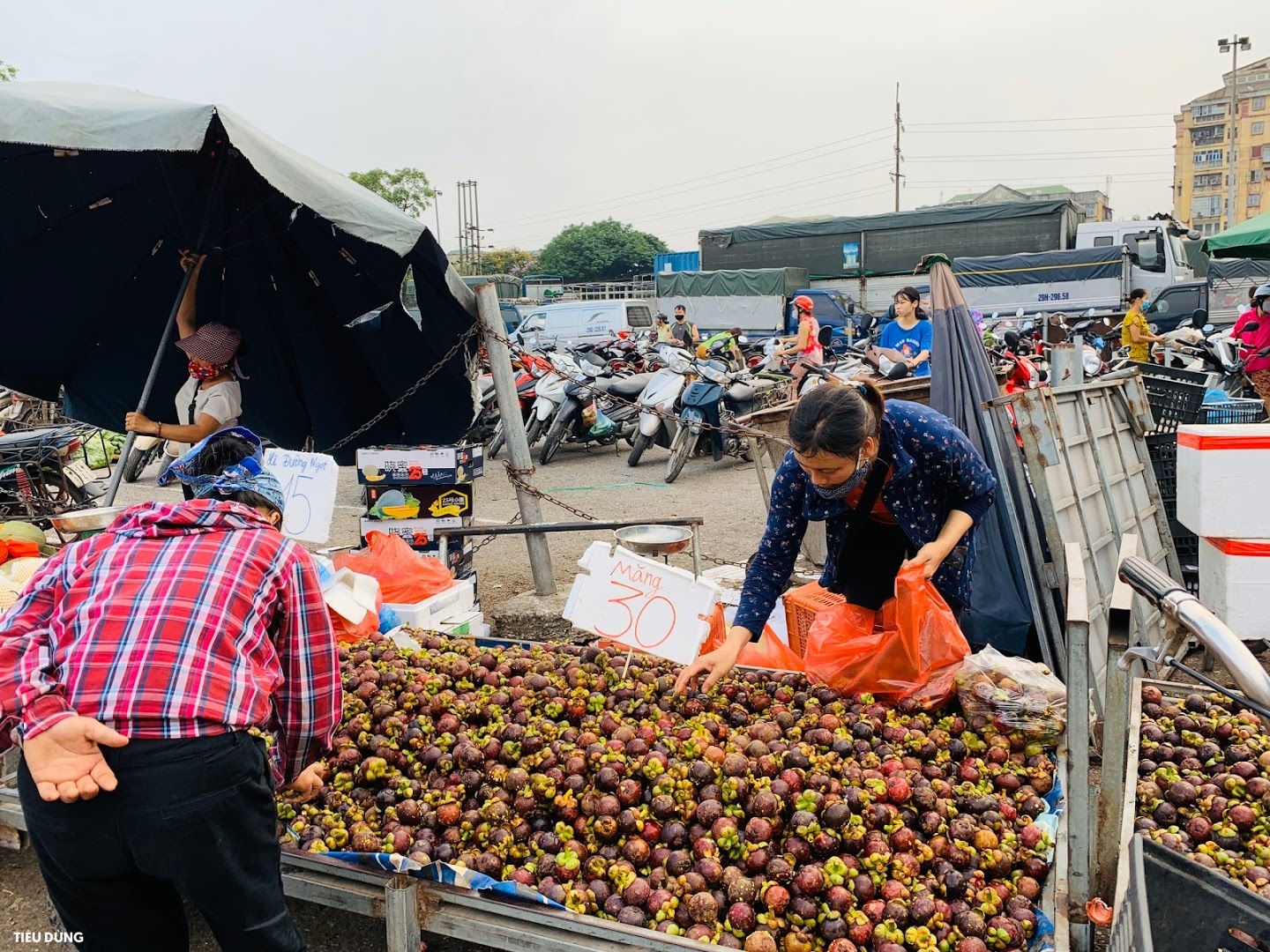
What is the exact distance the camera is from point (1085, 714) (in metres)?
2.05

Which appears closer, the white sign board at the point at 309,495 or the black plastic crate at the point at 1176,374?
the white sign board at the point at 309,495

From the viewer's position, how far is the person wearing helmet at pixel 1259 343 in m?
7.45

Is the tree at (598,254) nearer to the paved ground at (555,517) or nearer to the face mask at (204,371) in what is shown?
the paved ground at (555,517)

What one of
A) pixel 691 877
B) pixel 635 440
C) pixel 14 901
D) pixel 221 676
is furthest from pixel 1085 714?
pixel 635 440

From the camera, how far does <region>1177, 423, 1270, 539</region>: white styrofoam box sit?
146 inches

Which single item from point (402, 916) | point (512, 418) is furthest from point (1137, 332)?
point (402, 916)

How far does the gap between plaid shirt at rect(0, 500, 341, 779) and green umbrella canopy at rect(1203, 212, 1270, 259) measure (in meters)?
10.7

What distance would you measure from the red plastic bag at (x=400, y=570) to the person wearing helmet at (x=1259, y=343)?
6.82m

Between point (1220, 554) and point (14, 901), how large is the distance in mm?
4989

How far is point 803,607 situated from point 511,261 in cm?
8200

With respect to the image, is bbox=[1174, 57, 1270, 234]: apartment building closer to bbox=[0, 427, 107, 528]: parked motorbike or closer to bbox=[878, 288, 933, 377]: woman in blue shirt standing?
bbox=[878, 288, 933, 377]: woman in blue shirt standing

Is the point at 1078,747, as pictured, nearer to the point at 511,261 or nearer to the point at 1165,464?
the point at 1165,464

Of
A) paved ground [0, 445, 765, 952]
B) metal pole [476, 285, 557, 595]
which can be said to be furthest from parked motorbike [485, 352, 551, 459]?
metal pole [476, 285, 557, 595]

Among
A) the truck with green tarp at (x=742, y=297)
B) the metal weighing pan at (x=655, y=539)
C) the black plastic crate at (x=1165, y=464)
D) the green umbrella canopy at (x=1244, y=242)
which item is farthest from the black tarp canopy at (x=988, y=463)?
the truck with green tarp at (x=742, y=297)
